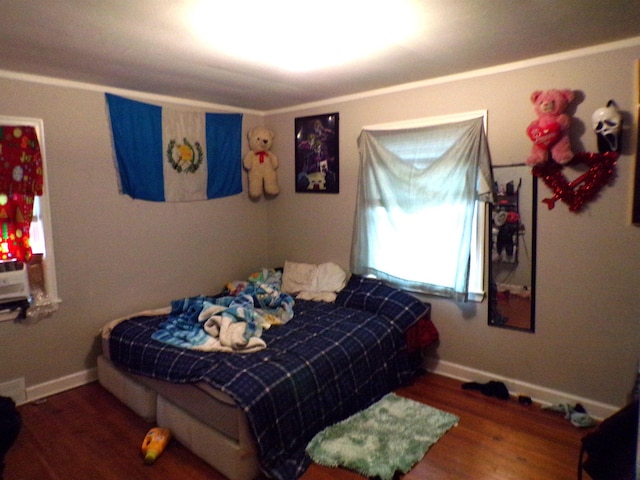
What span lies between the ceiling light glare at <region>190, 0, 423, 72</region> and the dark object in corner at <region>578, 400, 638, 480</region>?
6.45 ft

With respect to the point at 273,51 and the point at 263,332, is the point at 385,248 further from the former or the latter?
the point at 273,51

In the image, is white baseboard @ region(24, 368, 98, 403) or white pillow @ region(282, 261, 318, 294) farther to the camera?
white pillow @ region(282, 261, 318, 294)

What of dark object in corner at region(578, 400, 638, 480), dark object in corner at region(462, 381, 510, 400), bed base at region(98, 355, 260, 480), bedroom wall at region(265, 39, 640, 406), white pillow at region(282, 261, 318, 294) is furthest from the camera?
white pillow at region(282, 261, 318, 294)

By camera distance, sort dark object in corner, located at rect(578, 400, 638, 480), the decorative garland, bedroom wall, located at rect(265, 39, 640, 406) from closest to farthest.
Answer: dark object in corner, located at rect(578, 400, 638, 480), bedroom wall, located at rect(265, 39, 640, 406), the decorative garland

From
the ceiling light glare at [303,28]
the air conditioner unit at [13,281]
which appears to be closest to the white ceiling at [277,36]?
the ceiling light glare at [303,28]

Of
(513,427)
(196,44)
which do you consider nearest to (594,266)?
(513,427)

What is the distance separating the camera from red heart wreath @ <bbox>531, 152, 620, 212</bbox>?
253 cm

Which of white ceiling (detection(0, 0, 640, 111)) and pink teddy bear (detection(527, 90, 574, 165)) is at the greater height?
white ceiling (detection(0, 0, 640, 111))

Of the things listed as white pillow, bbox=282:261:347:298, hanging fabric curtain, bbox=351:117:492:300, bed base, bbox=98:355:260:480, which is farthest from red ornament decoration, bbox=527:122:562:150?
bed base, bbox=98:355:260:480

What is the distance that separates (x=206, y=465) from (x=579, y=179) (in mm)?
A: 2837

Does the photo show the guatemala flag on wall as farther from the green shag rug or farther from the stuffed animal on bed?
the green shag rug

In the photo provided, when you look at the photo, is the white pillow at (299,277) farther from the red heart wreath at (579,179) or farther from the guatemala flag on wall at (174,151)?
the red heart wreath at (579,179)

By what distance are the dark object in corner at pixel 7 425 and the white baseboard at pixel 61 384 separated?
0.32 m

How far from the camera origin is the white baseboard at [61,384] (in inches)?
118
